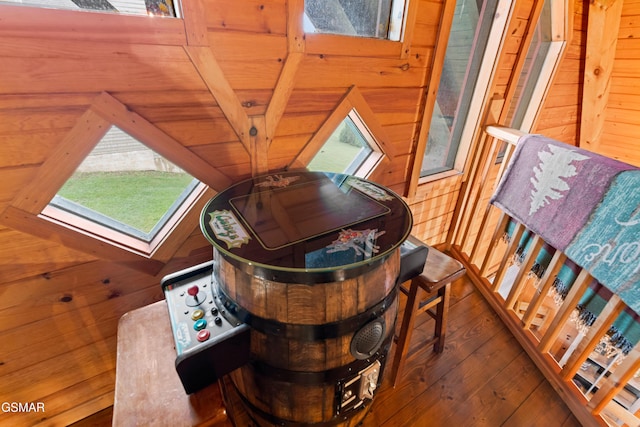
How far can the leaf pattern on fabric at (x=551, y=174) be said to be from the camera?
1315 millimetres

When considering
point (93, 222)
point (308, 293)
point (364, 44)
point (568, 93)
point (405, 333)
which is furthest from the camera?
point (568, 93)

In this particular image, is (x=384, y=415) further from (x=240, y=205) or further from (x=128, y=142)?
(x=128, y=142)

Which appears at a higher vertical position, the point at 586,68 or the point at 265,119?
the point at 586,68

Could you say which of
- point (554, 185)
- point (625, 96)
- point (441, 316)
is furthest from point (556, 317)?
point (625, 96)

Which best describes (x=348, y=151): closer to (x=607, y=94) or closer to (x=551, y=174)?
(x=551, y=174)

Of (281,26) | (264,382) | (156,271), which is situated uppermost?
(281,26)

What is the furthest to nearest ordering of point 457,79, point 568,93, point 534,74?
point 568,93 → point 534,74 → point 457,79

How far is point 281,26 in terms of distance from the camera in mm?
1082

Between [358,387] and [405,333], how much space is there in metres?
0.52

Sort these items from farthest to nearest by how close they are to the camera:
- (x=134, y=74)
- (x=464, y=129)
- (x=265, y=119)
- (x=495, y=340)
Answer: (x=464, y=129) < (x=495, y=340) < (x=265, y=119) < (x=134, y=74)

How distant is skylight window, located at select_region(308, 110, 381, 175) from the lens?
1.54 m

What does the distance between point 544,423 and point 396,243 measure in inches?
56.2

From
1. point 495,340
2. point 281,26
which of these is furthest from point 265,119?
point 495,340

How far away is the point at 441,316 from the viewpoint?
1587 mm
